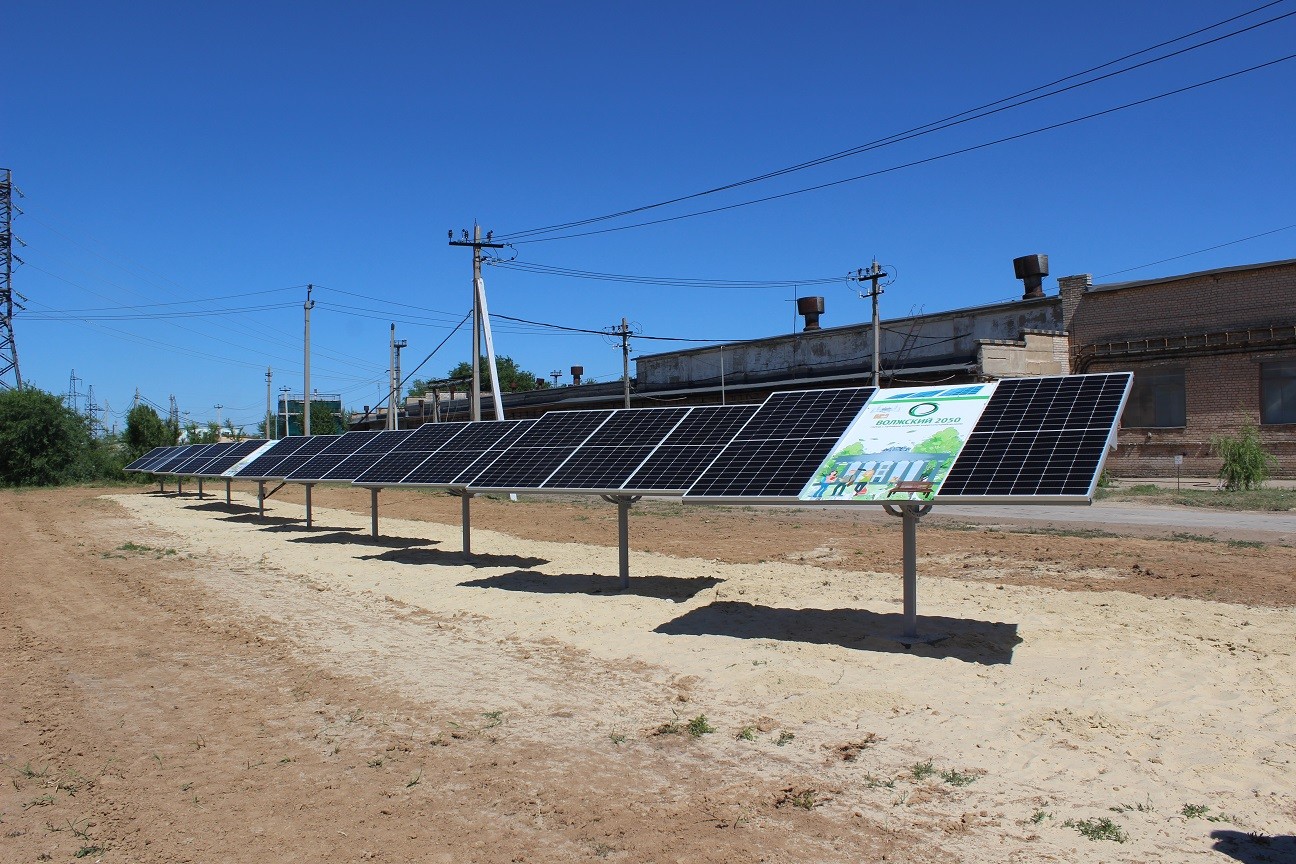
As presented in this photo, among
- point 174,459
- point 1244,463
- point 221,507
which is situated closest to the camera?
point 1244,463

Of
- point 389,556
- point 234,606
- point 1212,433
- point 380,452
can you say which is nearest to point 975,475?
point 234,606

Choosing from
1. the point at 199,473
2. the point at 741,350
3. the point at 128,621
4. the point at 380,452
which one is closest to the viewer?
the point at 128,621

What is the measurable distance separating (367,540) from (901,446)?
14820 mm

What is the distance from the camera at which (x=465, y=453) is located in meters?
17.6

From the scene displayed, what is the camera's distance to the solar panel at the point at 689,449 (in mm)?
12133

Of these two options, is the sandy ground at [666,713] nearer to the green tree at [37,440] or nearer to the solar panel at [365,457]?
the solar panel at [365,457]

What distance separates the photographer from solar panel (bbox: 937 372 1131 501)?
8.64 m

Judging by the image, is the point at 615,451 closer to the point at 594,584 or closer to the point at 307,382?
the point at 594,584

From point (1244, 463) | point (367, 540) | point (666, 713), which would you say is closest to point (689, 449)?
point (666, 713)

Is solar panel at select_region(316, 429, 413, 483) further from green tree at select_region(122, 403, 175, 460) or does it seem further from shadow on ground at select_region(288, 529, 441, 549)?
green tree at select_region(122, 403, 175, 460)

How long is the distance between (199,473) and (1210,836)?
108ft

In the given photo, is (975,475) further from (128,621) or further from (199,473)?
(199,473)

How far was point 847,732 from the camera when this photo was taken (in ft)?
23.9

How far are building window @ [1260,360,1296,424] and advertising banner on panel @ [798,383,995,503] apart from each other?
29382 millimetres
